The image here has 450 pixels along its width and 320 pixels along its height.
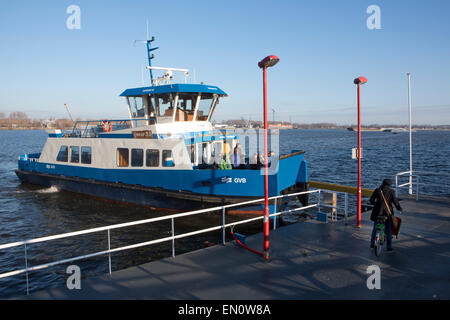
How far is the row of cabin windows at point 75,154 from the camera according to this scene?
51.6 feet

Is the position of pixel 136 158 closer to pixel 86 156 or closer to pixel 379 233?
pixel 86 156

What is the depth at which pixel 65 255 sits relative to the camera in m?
10.3

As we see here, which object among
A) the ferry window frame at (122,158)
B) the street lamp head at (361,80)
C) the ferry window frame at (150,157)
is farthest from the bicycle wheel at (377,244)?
the ferry window frame at (122,158)

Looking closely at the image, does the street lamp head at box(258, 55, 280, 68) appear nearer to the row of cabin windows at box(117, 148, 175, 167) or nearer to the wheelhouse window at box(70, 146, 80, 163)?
the row of cabin windows at box(117, 148, 175, 167)

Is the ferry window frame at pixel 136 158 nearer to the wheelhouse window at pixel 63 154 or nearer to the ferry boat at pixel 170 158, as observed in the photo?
the ferry boat at pixel 170 158

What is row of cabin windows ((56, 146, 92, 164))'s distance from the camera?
1572 centimetres

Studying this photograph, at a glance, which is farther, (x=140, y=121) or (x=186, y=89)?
(x=140, y=121)

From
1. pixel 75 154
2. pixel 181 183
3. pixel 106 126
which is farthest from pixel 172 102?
pixel 75 154

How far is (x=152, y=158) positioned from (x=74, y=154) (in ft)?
18.9

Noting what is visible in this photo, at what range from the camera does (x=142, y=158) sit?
1360cm

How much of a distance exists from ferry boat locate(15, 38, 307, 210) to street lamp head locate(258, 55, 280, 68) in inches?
225
